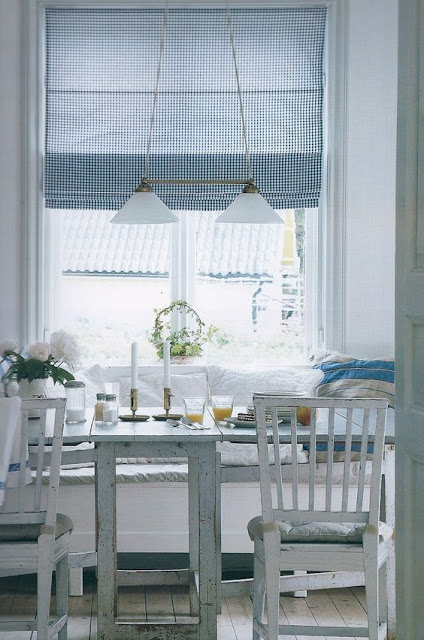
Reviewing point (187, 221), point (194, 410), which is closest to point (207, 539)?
point (194, 410)

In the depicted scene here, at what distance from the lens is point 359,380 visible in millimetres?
4539

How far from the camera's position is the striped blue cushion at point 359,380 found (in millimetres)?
4488

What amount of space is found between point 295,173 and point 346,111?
1.48ft

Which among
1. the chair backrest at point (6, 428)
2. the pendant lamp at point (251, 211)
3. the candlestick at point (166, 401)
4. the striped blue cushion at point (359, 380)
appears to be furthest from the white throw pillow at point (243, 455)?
the chair backrest at point (6, 428)

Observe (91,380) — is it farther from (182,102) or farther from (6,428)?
(6,428)

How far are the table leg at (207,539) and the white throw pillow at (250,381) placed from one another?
5.60ft

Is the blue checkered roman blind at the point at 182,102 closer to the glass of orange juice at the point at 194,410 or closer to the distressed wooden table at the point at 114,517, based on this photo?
the glass of orange juice at the point at 194,410

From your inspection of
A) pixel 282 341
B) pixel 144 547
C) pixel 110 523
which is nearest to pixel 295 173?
pixel 282 341

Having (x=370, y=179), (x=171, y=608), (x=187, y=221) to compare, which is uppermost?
(x=370, y=179)

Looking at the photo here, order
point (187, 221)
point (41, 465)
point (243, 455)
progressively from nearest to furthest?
point (41, 465) → point (243, 455) → point (187, 221)

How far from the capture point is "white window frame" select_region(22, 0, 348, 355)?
502 cm

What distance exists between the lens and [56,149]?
506 centimetres

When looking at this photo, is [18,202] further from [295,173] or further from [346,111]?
[346,111]

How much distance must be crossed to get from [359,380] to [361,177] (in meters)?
1.25
